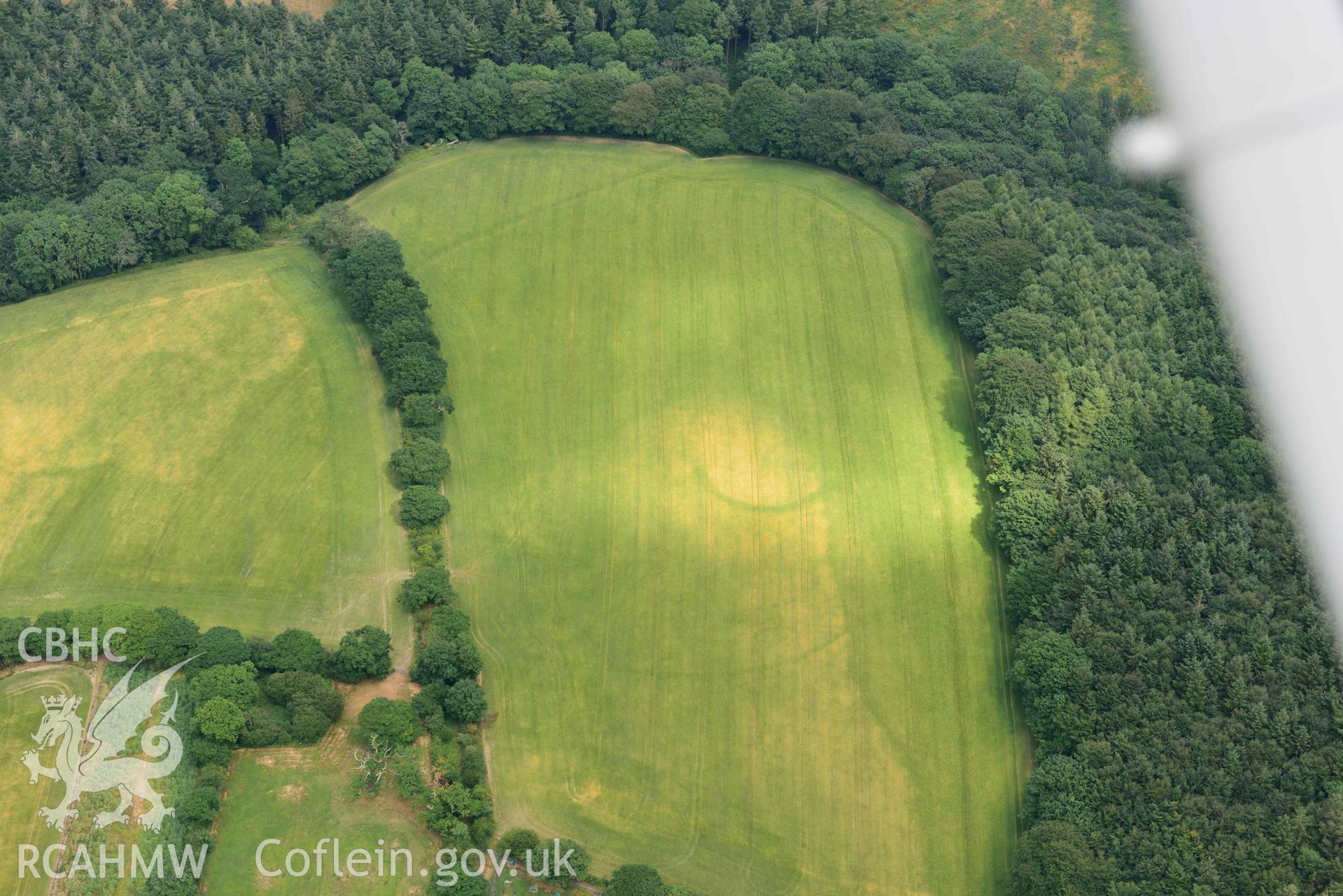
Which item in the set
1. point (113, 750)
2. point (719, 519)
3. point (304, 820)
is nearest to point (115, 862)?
point (113, 750)

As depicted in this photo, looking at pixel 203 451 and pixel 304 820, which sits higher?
pixel 203 451

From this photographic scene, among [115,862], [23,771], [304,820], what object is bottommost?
[115,862]

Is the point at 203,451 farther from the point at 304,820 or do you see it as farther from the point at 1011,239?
the point at 1011,239

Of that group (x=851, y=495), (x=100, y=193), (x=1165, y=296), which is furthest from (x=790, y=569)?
(x=100, y=193)

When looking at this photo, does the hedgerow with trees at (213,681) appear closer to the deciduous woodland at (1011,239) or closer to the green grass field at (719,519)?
the green grass field at (719,519)

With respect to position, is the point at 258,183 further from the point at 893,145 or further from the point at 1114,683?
the point at 1114,683

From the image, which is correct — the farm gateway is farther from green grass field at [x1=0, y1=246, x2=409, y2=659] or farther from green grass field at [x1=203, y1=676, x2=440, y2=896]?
green grass field at [x1=0, y1=246, x2=409, y2=659]
